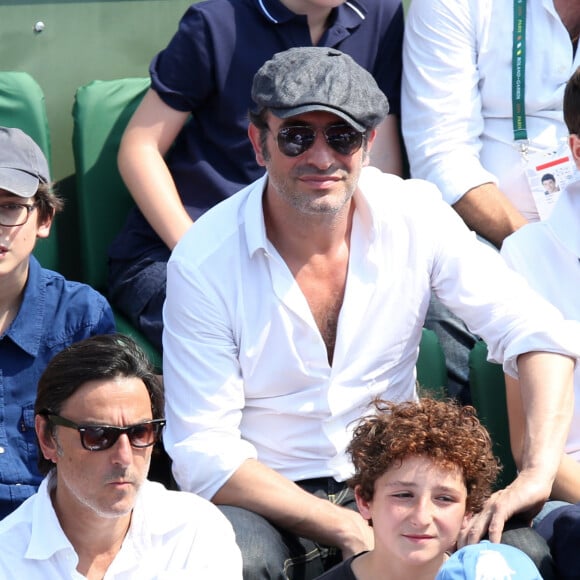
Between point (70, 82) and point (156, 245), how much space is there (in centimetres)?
74

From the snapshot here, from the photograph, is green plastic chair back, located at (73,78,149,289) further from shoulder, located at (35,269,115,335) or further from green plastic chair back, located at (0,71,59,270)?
shoulder, located at (35,269,115,335)

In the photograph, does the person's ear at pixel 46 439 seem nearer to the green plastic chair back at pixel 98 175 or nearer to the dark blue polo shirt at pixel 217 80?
the dark blue polo shirt at pixel 217 80

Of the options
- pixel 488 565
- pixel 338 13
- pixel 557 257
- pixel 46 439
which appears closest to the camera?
pixel 488 565

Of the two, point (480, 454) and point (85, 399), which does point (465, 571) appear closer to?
point (480, 454)

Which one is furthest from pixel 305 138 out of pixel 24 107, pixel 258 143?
pixel 24 107

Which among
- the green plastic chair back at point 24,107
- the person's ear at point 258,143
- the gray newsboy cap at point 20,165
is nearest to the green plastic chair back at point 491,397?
the person's ear at point 258,143

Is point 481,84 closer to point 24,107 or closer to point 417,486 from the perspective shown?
point 24,107

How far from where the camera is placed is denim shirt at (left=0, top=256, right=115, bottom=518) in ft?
9.59

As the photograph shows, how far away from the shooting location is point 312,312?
2936mm

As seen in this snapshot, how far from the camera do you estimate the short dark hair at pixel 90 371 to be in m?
2.49

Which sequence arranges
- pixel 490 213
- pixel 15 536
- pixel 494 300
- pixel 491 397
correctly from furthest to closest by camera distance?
pixel 490 213 → pixel 491 397 → pixel 494 300 → pixel 15 536

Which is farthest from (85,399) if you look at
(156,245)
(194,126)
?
(194,126)

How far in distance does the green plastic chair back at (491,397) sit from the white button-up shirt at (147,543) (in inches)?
37.1

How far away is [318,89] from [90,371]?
0.80 m
